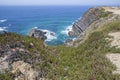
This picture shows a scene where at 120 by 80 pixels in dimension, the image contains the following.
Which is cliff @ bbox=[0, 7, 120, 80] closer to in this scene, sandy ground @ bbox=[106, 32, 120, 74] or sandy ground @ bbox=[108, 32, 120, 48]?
sandy ground @ bbox=[106, 32, 120, 74]

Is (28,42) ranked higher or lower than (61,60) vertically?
higher

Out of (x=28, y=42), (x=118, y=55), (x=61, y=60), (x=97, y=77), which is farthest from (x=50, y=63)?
(x=118, y=55)

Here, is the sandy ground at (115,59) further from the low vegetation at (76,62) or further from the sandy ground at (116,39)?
the sandy ground at (116,39)

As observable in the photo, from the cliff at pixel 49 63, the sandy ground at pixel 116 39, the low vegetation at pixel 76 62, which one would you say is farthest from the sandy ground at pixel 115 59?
the sandy ground at pixel 116 39

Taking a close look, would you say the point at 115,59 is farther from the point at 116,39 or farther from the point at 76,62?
the point at 116,39

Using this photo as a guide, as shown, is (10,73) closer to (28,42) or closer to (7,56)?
(7,56)

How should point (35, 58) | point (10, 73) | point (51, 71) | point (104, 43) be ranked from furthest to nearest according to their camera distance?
point (104, 43) < point (35, 58) < point (51, 71) < point (10, 73)

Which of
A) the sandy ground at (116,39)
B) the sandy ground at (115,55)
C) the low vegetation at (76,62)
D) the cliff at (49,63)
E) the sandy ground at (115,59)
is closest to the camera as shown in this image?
the cliff at (49,63)

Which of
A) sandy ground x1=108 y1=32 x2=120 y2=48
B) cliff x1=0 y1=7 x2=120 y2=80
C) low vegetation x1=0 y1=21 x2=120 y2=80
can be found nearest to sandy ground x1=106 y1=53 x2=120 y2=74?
cliff x1=0 y1=7 x2=120 y2=80

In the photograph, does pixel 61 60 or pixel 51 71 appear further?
pixel 61 60

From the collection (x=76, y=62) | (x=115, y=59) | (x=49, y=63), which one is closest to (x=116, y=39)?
(x=115, y=59)

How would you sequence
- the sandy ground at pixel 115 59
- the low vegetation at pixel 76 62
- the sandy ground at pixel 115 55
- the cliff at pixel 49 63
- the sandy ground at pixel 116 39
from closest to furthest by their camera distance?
1. the cliff at pixel 49 63
2. the low vegetation at pixel 76 62
3. the sandy ground at pixel 115 59
4. the sandy ground at pixel 115 55
5. the sandy ground at pixel 116 39
